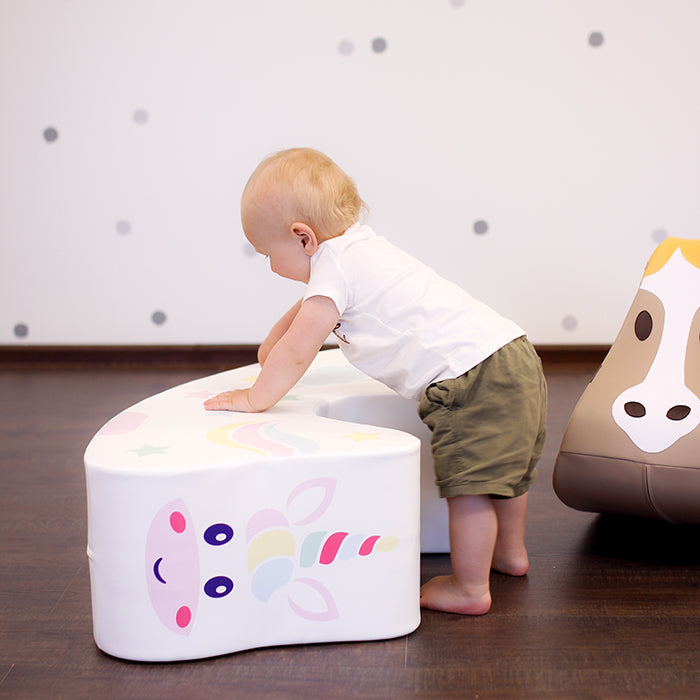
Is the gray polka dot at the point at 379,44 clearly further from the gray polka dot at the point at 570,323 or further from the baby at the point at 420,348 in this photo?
the baby at the point at 420,348

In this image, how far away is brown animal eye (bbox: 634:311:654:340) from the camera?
138 centimetres

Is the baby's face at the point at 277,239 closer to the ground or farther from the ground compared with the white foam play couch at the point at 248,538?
farther from the ground

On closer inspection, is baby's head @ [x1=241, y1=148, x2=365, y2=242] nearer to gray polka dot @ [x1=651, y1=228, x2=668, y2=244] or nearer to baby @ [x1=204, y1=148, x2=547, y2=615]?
baby @ [x1=204, y1=148, x2=547, y2=615]

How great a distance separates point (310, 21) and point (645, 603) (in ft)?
6.70

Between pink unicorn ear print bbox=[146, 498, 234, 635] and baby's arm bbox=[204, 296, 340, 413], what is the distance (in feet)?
0.77

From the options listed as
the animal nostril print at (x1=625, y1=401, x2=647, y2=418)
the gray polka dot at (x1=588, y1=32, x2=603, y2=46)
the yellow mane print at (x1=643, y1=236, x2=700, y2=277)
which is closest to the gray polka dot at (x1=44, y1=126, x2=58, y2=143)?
the gray polka dot at (x1=588, y1=32, x2=603, y2=46)

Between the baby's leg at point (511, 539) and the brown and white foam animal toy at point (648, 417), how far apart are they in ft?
0.43

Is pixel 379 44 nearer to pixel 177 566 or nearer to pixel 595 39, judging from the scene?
pixel 595 39

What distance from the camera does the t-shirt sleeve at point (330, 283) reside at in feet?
3.62

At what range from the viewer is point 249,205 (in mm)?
1130

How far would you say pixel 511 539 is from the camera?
3.97ft

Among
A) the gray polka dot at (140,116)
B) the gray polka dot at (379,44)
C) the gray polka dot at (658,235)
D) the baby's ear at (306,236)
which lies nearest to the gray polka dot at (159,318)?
the gray polka dot at (140,116)

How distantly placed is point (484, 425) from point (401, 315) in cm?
18

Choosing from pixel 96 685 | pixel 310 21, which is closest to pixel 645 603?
pixel 96 685
